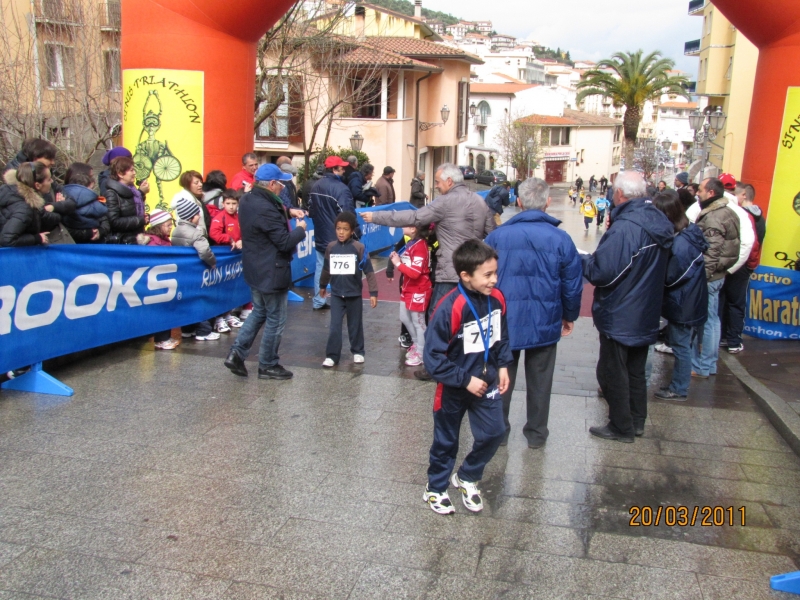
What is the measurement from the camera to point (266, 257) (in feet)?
21.1

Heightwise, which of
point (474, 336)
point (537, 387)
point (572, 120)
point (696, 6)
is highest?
point (696, 6)

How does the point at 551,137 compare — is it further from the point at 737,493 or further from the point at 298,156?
the point at 737,493

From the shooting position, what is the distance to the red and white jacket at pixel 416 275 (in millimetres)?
6941

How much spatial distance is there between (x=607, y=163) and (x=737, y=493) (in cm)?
8554

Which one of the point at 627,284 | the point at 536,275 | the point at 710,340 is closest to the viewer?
the point at 536,275

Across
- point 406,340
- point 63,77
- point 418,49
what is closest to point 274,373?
point 406,340

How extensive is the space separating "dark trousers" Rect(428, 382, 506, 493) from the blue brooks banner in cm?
364

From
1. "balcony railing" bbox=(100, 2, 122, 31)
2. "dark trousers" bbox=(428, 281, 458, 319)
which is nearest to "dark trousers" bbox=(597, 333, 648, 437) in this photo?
"dark trousers" bbox=(428, 281, 458, 319)

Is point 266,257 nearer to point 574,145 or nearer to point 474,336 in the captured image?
point 474,336

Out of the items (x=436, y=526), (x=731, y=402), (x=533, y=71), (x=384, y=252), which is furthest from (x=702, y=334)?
(x=533, y=71)

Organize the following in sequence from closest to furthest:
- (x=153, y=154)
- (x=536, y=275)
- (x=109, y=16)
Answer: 1. (x=536, y=275)
2. (x=153, y=154)
3. (x=109, y=16)

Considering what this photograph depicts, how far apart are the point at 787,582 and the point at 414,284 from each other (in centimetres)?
421

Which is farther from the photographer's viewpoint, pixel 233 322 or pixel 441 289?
pixel 233 322

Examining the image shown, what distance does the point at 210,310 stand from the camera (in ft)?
26.9
